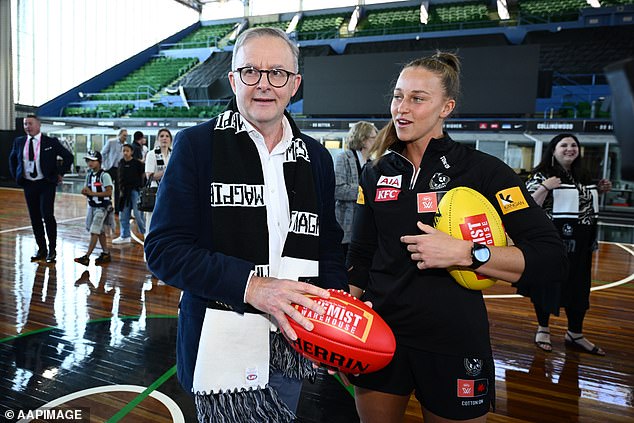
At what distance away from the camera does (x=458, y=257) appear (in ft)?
4.00

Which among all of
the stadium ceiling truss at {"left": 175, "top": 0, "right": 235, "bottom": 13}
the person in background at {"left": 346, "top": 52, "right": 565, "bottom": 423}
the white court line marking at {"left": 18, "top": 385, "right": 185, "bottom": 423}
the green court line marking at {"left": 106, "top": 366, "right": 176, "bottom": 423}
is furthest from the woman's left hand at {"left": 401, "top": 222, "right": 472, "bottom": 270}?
the stadium ceiling truss at {"left": 175, "top": 0, "right": 235, "bottom": 13}

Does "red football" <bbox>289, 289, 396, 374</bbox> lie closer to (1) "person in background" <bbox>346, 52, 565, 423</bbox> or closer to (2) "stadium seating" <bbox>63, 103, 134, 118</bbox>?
(1) "person in background" <bbox>346, 52, 565, 423</bbox>

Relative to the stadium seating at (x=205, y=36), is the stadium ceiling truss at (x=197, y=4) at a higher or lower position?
higher

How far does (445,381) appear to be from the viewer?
4.44 ft

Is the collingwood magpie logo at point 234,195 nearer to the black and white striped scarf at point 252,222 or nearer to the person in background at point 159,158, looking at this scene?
the black and white striped scarf at point 252,222

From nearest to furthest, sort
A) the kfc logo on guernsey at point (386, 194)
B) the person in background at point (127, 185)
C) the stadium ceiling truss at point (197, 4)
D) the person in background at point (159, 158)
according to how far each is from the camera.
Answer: the kfc logo on guernsey at point (386, 194)
the person in background at point (159, 158)
the person in background at point (127, 185)
the stadium ceiling truss at point (197, 4)

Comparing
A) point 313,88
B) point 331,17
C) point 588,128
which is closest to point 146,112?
point 313,88

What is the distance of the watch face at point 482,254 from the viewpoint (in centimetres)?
123

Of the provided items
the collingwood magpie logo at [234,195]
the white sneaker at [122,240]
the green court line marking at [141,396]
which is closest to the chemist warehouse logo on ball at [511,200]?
the collingwood magpie logo at [234,195]

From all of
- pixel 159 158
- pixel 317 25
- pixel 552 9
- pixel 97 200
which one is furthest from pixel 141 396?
pixel 317 25

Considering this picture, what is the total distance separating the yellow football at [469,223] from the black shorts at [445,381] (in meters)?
0.25

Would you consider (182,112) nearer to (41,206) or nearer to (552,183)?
(41,206)

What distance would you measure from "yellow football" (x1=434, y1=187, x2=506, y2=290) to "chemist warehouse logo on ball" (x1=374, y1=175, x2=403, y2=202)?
179mm

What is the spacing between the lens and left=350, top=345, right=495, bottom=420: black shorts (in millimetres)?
1348
